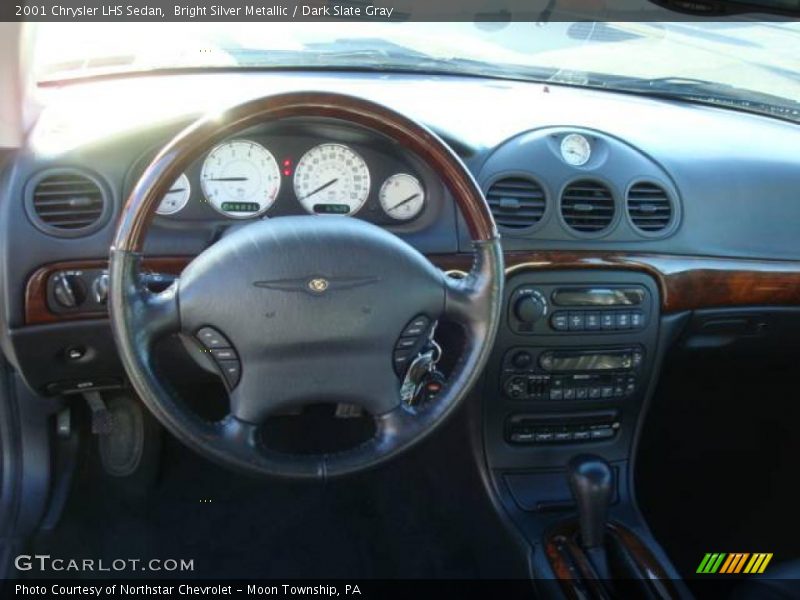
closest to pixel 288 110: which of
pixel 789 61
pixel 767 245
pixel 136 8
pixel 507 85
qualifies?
pixel 136 8

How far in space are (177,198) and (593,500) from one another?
128 centimetres

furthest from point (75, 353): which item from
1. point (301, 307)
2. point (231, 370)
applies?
point (301, 307)

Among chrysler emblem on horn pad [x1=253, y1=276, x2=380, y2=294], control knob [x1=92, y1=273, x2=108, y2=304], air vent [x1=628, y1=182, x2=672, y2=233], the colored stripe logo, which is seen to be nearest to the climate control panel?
air vent [x1=628, y1=182, x2=672, y2=233]

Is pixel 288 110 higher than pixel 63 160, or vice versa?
pixel 288 110

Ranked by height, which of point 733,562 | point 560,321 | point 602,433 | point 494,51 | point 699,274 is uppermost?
point 494,51

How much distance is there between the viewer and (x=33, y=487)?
2512 millimetres

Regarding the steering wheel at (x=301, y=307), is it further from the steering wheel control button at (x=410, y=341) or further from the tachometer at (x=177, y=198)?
the tachometer at (x=177, y=198)

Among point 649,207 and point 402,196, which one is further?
point 649,207

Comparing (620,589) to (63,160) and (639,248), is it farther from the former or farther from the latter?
(63,160)

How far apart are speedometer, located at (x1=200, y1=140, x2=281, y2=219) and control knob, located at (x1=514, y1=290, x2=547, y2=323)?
71 cm

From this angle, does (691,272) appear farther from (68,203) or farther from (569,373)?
(68,203)

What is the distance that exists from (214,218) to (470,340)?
0.72m

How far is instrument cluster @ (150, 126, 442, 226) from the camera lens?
2.10 m

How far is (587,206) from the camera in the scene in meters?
2.42
